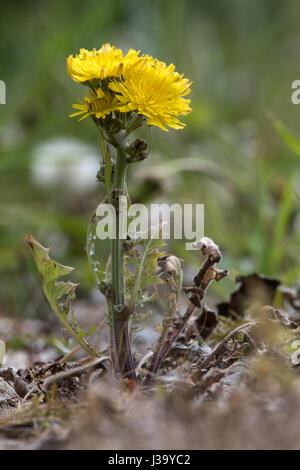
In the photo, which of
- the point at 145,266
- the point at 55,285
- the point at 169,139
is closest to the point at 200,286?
the point at 145,266

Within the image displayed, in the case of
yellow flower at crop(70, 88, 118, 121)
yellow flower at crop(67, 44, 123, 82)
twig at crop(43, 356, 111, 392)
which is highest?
yellow flower at crop(67, 44, 123, 82)

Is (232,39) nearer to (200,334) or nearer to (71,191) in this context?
(71,191)

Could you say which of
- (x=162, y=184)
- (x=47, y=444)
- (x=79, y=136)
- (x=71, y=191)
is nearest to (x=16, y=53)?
(x=79, y=136)

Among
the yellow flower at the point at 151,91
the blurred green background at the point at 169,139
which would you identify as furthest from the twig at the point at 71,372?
the blurred green background at the point at 169,139

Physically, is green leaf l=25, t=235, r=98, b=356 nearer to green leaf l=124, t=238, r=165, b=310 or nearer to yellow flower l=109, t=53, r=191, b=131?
green leaf l=124, t=238, r=165, b=310

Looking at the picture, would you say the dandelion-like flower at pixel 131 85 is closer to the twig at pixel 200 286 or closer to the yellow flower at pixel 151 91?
the yellow flower at pixel 151 91

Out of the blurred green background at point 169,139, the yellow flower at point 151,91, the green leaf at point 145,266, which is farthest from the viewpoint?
the blurred green background at point 169,139

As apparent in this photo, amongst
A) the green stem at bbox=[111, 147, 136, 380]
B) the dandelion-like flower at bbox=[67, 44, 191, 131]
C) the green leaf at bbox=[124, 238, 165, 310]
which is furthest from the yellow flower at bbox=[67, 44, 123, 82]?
the green leaf at bbox=[124, 238, 165, 310]
